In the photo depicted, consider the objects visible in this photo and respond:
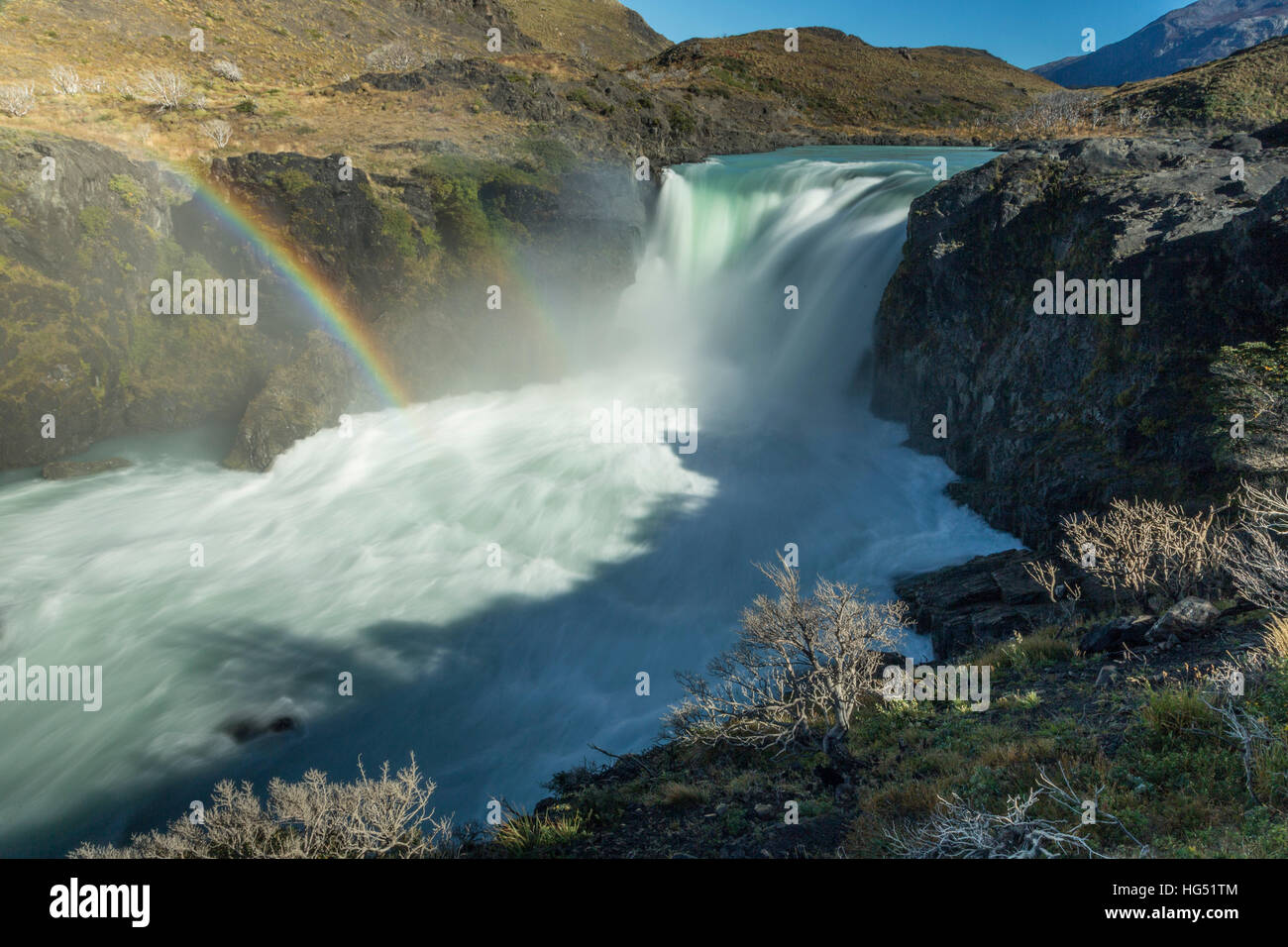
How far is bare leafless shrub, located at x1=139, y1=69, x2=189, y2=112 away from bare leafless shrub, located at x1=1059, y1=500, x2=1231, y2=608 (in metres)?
36.9

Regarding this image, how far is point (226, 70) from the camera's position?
130ft

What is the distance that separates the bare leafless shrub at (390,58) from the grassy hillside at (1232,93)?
46.5 m

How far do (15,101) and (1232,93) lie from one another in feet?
173

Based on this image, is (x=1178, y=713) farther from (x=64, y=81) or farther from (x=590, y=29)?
(x=590, y=29)

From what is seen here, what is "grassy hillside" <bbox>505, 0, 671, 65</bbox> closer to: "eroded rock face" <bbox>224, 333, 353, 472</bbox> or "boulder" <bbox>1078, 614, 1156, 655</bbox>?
"eroded rock face" <bbox>224, 333, 353, 472</bbox>

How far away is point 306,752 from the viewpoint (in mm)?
Result: 12133

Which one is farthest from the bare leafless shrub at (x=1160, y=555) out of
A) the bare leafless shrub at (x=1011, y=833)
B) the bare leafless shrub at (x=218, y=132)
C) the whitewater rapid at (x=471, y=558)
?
the bare leafless shrub at (x=218, y=132)

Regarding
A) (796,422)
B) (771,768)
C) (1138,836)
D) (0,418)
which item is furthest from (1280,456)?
(0,418)

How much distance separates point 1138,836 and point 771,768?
4.13 metres

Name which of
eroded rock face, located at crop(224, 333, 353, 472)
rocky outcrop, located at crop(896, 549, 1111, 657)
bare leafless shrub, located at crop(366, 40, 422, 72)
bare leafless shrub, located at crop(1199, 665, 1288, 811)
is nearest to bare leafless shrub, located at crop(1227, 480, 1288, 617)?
bare leafless shrub, located at crop(1199, 665, 1288, 811)

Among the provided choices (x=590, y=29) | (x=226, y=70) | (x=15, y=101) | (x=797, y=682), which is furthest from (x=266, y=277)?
(x=590, y=29)

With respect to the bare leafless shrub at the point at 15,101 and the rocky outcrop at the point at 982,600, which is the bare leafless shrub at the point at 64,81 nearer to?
the bare leafless shrub at the point at 15,101

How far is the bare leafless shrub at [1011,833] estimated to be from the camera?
16.9 ft

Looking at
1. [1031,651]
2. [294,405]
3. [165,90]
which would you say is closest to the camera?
[1031,651]
